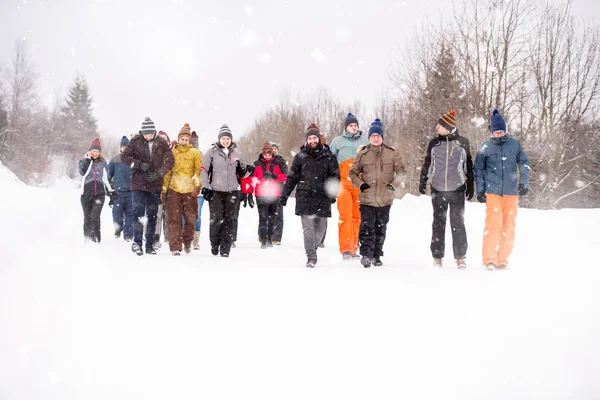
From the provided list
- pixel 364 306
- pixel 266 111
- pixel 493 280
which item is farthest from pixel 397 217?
pixel 266 111

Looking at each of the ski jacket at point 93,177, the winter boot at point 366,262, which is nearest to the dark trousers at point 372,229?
the winter boot at point 366,262

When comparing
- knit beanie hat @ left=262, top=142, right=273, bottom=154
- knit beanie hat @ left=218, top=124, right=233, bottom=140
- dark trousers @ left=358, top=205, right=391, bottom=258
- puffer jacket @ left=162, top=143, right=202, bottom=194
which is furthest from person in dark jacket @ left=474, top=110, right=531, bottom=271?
knit beanie hat @ left=262, top=142, right=273, bottom=154

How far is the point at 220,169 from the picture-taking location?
28.2 feet

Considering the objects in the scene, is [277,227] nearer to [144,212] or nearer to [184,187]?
[184,187]

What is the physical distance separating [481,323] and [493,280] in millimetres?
2091

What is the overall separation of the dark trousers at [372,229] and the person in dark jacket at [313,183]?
21.5 inches

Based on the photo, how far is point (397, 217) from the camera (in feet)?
49.8

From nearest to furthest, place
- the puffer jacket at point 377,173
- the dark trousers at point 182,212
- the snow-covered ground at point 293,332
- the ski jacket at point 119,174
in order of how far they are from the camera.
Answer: the snow-covered ground at point 293,332 < the puffer jacket at point 377,173 < the dark trousers at point 182,212 < the ski jacket at point 119,174

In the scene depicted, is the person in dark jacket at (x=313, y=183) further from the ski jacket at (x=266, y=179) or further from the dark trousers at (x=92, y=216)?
the dark trousers at (x=92, y=216)

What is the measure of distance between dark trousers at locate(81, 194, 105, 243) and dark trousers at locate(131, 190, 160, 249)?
217cm

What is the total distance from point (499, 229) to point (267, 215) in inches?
200

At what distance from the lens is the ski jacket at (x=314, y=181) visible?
7.64 metres

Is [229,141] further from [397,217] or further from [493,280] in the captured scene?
[397,217]

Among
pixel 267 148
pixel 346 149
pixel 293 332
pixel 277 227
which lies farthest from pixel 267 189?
pixel 293 332
